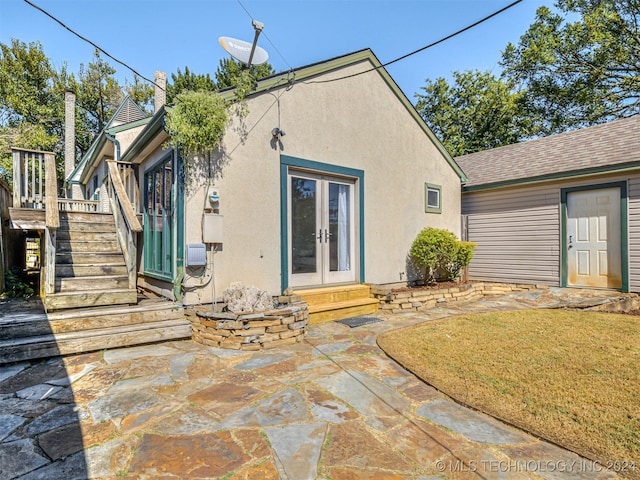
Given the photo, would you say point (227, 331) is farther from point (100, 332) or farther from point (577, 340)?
point (577, 340)

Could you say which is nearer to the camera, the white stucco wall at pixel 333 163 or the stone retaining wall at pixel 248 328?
the stone retaining wall at pixel 248 328

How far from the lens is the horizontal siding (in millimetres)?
8008

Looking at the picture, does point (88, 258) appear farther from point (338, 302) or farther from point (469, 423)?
point (469, 423)

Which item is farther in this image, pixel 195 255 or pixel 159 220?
pixel 159 220

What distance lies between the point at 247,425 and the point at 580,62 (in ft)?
68.7

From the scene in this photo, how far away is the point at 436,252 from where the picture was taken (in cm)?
748

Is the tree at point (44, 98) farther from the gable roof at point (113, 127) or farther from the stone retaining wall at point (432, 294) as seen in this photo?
the stone retaining wall at point (432, 294)

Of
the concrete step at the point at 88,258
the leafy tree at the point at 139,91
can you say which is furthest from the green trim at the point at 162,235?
the leafy tree at the point at 139,91

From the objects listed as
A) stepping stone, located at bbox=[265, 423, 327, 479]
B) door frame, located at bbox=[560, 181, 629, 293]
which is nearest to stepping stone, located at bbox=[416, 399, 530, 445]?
stepping stone, located at bbox=[265, 423, 327, 479]

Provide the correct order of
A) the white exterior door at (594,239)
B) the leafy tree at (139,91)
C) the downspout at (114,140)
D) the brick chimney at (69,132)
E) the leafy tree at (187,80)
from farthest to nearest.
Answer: the leafy tree at (139,91) < the leafy tree at (187,80) < the brick chimney at (69,132) < the downspout at (114,140) < the white exterior door at (594,239)

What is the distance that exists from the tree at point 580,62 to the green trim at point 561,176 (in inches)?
467

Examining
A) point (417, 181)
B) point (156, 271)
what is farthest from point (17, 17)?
point (417, 181)

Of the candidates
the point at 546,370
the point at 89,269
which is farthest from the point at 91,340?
the point at 546,370

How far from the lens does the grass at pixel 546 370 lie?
2.35 m
